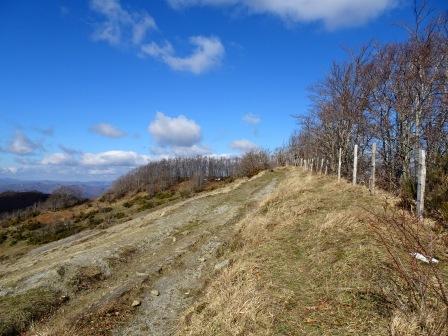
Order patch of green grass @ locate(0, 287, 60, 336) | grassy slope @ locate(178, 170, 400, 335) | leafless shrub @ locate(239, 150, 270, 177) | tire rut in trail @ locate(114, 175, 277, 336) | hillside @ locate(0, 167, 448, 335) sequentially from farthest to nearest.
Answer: leafless shrub @ locate(239, 150, 270, 177) < patch of green grass @ locate(0, 287, 60, 336) < tire rut in trail @ locate(114, 175, 277, 336) < hillside @ locate(0, 167, 448, 335) < grassy slope @ locate(178, 170, 400, 335)

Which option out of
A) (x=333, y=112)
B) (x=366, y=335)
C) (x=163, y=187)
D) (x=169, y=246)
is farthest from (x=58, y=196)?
(x=366, y=335)

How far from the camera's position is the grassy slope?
16.8 feet

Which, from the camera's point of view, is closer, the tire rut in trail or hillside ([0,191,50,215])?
the tire rut in trail

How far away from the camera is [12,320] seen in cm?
771

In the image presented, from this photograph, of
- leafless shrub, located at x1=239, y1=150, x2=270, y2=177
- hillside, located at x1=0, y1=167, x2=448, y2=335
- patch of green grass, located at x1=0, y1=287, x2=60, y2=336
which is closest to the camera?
hillside, located at x1=0, y1=167, x2=448, y2=335

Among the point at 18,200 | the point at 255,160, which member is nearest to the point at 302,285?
the point at 255,160

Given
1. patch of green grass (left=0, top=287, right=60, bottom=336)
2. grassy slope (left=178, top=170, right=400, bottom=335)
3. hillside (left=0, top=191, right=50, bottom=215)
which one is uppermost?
grassy slope (left=178, top=170, right=400, bottom=335)

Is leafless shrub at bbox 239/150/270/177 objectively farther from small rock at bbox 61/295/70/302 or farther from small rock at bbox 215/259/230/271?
small rock at bbox 61/295/70/302

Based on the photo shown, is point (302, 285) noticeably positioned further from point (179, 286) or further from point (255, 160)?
point (255, 160)

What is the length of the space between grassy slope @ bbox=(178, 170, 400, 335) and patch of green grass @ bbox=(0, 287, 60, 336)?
3.59 metres

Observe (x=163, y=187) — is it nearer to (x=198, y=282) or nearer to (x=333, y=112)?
(x=333, y=112)

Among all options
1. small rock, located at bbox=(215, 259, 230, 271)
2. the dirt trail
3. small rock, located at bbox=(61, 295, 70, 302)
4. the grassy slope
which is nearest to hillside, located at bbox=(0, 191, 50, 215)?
the dirt trail

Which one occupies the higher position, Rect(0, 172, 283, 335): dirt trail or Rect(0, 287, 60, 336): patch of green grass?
Rect(0, 172, 283, 335): dirt trail

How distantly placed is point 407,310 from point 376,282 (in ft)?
4.14
